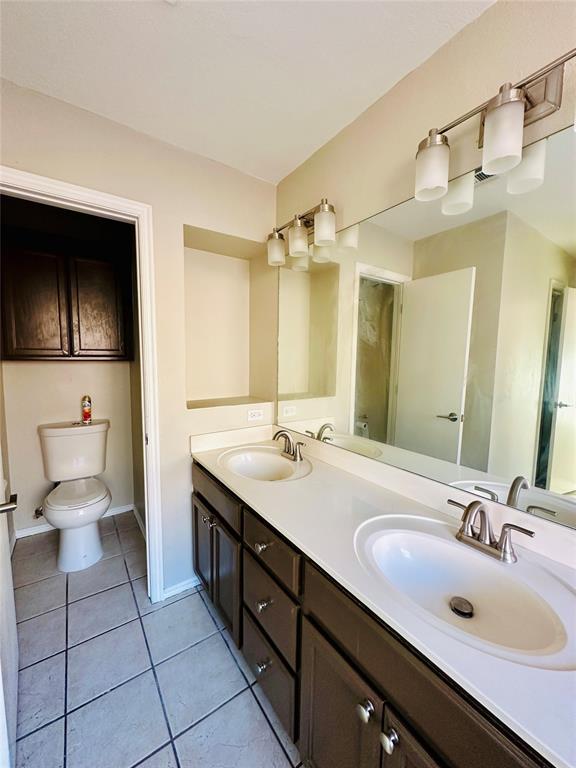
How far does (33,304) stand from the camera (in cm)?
210

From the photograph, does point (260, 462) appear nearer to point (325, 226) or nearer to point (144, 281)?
point (144, 281)

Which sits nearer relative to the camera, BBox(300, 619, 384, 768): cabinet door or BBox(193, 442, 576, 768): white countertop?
BBox(193, 442, 576, 768): white countertop

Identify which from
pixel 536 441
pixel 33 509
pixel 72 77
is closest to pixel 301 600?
pixel 536 441

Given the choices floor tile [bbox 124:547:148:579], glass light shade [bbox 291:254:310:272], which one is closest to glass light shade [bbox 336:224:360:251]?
glass light shade [bbox 291:254:310:272]

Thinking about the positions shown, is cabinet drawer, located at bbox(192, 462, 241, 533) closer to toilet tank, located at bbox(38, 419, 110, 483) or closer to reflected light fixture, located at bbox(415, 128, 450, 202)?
toilet tank, located at bbox(38, 419, 110, 483)

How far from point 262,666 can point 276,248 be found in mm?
1941

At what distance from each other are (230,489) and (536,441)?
1119 millimetres

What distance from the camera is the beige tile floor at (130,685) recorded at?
1.07m

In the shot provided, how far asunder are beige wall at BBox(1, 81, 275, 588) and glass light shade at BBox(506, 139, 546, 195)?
1315 millimetres

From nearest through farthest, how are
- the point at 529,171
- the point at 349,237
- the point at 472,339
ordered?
the point at 529,171, the point at 472,339, the point at 349,237

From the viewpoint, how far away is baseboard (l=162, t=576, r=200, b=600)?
5.75ft

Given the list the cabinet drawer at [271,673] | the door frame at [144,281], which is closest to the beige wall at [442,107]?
the door frame at [144,281]

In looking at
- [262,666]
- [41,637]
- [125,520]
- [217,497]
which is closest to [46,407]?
[125,520]

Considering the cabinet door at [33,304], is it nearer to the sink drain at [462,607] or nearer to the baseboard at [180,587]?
the baseboard at [180,587]
